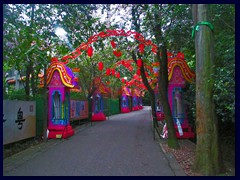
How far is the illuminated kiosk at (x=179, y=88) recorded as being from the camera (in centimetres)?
1342

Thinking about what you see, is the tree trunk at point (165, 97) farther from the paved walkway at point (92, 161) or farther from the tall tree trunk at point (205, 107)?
Answer: the tall tree trunk at point (205, 107)

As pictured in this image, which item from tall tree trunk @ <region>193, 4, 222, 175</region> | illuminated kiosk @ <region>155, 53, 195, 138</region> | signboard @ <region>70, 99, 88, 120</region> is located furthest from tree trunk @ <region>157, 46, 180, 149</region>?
signboard @ <region>70, 99, 88, 120</region>

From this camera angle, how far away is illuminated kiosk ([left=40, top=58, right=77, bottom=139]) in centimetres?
1401

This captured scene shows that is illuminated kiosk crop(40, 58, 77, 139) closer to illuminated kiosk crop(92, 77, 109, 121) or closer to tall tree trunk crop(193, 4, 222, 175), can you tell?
tall tree trunk crop(193, 4, 222, 175)

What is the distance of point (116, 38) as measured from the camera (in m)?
12.7

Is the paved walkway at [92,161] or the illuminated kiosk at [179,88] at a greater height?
the illuminated kiosk at [179,88]

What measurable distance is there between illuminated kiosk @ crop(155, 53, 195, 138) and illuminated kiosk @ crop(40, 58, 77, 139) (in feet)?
15.5

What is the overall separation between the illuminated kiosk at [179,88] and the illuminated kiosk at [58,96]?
15.5 feet

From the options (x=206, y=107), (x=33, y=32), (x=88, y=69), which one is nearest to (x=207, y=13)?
(x=206, y=107)

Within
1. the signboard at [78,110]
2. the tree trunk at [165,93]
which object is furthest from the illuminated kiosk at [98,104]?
the tree trunk at [165,93]

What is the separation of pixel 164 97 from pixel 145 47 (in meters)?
2.24

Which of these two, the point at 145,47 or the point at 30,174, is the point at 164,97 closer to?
the point at 145,47

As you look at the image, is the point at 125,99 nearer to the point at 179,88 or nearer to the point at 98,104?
the point at 98,104

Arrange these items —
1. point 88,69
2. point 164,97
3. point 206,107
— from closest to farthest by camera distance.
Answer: point 206,107, point 164,97, point 88,69
